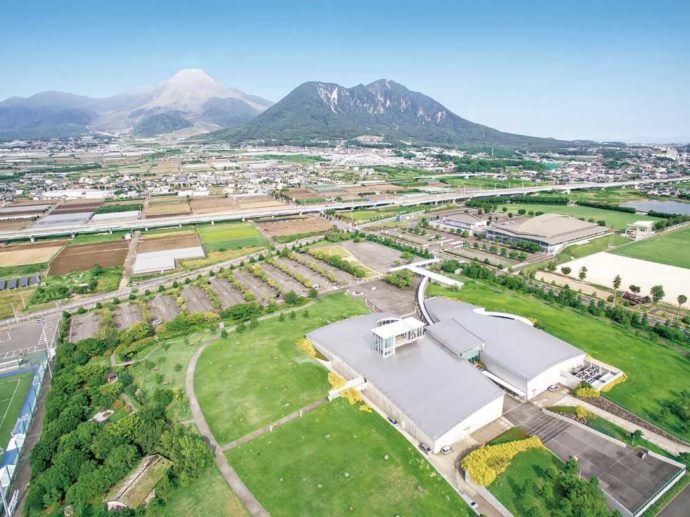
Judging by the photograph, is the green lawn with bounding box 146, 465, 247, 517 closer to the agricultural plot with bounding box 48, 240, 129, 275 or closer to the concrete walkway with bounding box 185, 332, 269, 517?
the concrete walkway with bounding box 185, 332, 269, 517

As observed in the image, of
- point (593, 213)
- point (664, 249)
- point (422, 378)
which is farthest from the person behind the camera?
point (593, 213)

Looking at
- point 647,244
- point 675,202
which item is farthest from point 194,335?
point 675,202

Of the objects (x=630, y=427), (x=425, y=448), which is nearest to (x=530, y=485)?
(x=425, y=448)

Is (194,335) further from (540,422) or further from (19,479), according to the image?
(540,422)

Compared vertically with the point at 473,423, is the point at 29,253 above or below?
below

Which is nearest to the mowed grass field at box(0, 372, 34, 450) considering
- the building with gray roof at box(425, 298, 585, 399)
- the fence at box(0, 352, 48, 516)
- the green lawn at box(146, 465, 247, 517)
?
the fence at box(0, 352, 48, 516)

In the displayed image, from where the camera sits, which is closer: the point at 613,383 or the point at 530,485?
the point at 530,485

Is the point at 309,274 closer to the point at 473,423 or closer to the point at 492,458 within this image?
the point at 473,423
